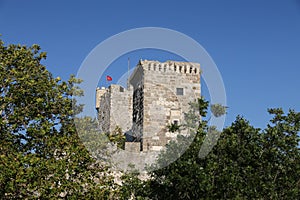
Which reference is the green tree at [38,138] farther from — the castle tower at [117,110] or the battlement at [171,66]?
the castle tower at [117,110]

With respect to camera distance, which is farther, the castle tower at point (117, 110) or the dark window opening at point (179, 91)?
the castle tower at point (117, 110)

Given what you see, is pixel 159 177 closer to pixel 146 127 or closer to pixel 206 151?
pixel 206 151

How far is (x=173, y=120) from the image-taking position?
3312 cm

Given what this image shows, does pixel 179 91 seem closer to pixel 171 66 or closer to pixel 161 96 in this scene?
pixel 161 96

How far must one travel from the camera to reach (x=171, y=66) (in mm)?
34781

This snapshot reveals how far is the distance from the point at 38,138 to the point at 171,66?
A: 20251mm

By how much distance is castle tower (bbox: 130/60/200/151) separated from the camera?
32.6 m

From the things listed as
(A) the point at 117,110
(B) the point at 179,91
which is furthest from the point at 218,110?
(A) the point at 117,110

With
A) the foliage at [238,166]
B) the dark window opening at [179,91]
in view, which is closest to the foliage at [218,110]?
the foliage at [238,166]

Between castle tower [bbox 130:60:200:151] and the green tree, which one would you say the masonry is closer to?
castle tower [bbox 130:60:200:151]

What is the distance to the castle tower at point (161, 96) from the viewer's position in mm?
32625

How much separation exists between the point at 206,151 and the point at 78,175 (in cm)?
481

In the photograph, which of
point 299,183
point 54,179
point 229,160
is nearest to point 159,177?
point 229,160

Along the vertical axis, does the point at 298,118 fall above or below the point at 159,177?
above
